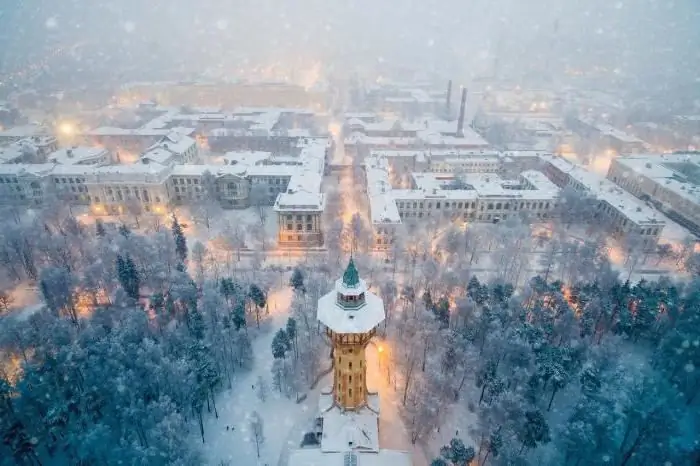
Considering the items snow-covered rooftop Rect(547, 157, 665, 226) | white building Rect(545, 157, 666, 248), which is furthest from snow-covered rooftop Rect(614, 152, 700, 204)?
snow-covered rooftop Rect(547, 157, 665, 226)

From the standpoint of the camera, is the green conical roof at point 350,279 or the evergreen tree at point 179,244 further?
the evergreen tree at point 179,244

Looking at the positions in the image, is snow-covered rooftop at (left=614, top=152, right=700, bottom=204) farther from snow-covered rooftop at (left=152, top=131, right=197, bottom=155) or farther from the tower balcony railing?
snow-covered rooftop at (left=152, top=131, right=197, bottom=155)

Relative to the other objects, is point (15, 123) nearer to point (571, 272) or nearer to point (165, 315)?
point (165, 315)

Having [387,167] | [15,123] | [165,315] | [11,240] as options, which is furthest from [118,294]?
[15,123]

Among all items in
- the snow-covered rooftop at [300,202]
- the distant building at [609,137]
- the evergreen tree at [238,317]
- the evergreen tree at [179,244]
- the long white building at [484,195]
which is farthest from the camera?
the distant building at [609,137]

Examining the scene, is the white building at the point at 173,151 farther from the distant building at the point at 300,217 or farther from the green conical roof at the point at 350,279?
the green conical roof at the point at 350,279

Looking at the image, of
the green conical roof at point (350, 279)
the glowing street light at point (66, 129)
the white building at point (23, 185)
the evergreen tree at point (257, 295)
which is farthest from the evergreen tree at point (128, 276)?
the glowing street light at point (66, 129)

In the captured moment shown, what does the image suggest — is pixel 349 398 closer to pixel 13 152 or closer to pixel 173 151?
pixel 173 151

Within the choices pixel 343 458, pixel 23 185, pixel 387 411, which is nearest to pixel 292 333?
pixel 387 411
